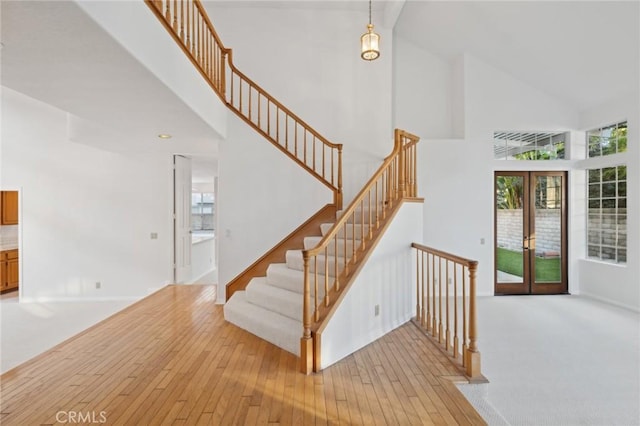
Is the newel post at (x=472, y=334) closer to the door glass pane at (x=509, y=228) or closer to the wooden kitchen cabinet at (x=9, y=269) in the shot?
the door glass pane at (x=509, y=228)

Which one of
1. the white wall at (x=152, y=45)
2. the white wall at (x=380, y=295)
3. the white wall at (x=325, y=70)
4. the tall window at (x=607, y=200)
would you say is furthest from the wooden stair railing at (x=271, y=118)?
the tall window at (x=607, y=200)

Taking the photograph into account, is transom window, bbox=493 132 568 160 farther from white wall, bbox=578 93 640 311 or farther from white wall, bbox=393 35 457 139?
white wall, bbox=393 35 457 139

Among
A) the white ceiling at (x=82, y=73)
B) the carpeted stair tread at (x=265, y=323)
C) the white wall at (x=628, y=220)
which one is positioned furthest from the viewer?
the white wall at (x=628, y=220)

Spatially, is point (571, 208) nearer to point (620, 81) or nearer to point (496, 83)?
point (620, 81)

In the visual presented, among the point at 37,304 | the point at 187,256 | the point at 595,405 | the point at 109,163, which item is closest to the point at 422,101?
the point at 595,405

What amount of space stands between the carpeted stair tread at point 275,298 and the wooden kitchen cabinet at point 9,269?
5.75 m

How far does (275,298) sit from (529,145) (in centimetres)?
566

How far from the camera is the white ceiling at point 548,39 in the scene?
4.12m

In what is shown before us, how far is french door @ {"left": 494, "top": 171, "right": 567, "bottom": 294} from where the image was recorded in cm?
571

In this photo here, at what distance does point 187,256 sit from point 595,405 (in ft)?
20.4

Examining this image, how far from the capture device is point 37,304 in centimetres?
547

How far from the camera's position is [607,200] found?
5281 mm

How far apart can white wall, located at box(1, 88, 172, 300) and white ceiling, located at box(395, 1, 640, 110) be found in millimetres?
5852

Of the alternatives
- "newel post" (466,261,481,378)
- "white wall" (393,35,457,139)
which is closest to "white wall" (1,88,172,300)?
"white wall" (393,35,457,139)
